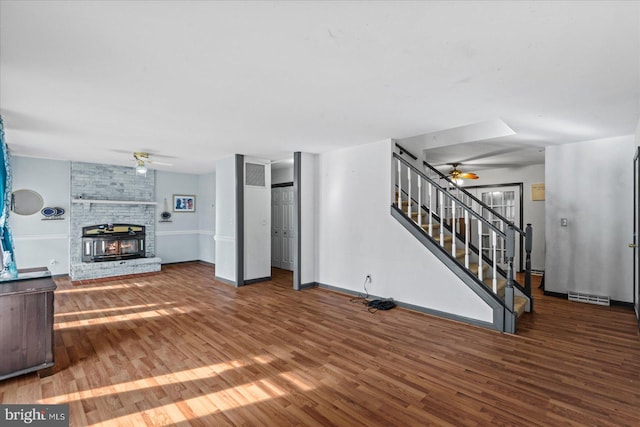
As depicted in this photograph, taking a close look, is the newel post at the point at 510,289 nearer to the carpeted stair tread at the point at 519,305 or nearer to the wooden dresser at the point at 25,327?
the carpeted stair tread at the point at 519,305

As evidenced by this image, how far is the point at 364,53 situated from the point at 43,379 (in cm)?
374

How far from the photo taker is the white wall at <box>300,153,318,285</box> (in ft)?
18.7

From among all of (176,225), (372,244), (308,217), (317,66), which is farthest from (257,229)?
(317,66)

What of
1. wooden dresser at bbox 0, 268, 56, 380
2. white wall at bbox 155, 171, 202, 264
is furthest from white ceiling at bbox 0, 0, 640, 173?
white wall at bbox 155, 171, 202, 264

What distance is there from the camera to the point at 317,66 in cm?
233

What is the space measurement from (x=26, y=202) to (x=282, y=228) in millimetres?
5392

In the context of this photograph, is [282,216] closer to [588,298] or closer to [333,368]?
[333,368]

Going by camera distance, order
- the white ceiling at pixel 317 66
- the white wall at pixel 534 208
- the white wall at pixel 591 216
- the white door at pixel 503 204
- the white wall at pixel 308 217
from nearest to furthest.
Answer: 1. the white ceiling at pixel 317 66
2. the white wall at pixel 591 216
3. the white wall at pixel 308 217
4. the white wall at pixel 534 208
5. the white door at pixel 503 204

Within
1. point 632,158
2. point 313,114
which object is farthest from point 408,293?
point 632,158

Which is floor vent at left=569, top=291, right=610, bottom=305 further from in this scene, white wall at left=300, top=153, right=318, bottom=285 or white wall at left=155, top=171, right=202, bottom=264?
white wall at left=155, top=171, right=202, bottom=264

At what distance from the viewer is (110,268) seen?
6684 millimetres

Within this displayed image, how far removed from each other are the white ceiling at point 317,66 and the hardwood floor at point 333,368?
252cm

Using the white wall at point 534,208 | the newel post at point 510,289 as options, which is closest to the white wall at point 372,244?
the newel post at point 510,289

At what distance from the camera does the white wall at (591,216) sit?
4.54m
